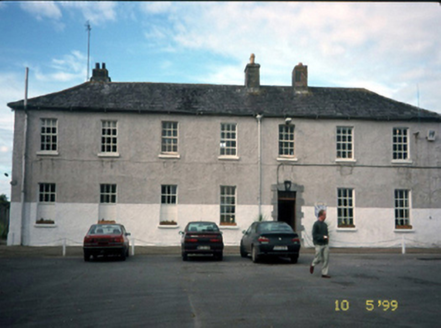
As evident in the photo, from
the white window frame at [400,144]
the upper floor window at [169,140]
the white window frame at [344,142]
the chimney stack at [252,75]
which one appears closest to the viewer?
the upper floor window at [169,140]

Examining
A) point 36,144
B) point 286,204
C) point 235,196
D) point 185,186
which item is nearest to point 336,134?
point 286,204

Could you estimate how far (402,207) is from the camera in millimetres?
26547

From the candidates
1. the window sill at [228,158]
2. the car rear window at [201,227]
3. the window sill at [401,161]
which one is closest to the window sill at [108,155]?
the window sill at [228,158]

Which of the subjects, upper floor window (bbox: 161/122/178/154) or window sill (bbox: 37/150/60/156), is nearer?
window sill (bbox: 37/150/60/156)

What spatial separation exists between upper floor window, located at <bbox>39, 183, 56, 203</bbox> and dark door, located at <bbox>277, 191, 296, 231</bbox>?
12.3 m

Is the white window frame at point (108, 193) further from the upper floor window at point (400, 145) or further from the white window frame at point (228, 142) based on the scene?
the upper floor window at point (400, 145)

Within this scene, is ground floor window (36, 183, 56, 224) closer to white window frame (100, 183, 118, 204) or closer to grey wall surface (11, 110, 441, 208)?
grey wall surface (11, 110, 441, 208)

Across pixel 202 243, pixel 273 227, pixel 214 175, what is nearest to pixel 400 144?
pixel 214 175

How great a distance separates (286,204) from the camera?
26.9 m

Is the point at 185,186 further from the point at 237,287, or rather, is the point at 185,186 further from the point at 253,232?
the point at 237,287

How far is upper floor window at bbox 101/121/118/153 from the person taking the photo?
2561 cm

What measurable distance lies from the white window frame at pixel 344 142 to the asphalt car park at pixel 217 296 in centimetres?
1125

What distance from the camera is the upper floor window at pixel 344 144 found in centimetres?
2659

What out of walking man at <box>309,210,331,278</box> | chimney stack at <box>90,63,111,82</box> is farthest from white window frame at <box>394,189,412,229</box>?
chimney stack at <box>90,63,111,82</box>
